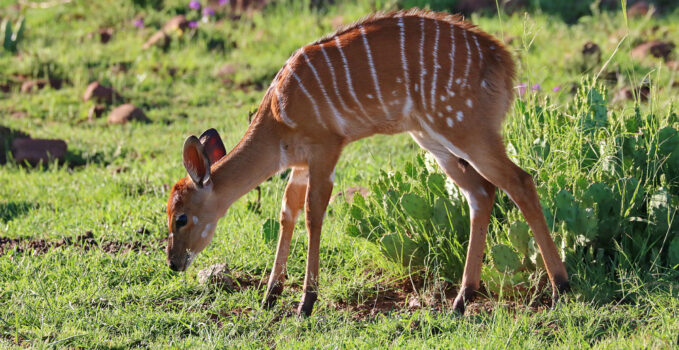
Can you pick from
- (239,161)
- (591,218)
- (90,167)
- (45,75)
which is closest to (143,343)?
(239,161)

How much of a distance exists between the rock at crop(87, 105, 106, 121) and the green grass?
0.44 ft

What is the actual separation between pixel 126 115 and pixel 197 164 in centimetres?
411

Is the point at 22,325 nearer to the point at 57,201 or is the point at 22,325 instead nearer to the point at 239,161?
the point at 239,161

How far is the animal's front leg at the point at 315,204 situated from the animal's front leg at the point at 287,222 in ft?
0.92

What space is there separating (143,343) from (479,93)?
7.08ft

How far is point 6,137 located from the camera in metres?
8.30

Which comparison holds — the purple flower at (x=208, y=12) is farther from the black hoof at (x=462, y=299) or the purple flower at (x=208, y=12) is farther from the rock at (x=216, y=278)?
the black hoof at (x=462, y=299)

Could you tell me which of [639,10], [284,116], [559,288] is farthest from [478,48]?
[639,10]

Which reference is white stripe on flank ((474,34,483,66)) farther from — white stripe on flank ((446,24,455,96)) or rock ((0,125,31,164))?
rock ((0,125,31,164))

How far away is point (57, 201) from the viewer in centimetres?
703

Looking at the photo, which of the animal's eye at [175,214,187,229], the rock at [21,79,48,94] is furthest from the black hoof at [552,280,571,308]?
the rock at [21,79,48,94]

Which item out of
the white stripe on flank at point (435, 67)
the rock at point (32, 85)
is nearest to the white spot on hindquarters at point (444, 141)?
the white stripe on flank at point (435, 67)

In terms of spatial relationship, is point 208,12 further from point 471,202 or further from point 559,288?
point 559,288

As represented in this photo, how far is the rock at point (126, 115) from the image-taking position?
8.94 meters
